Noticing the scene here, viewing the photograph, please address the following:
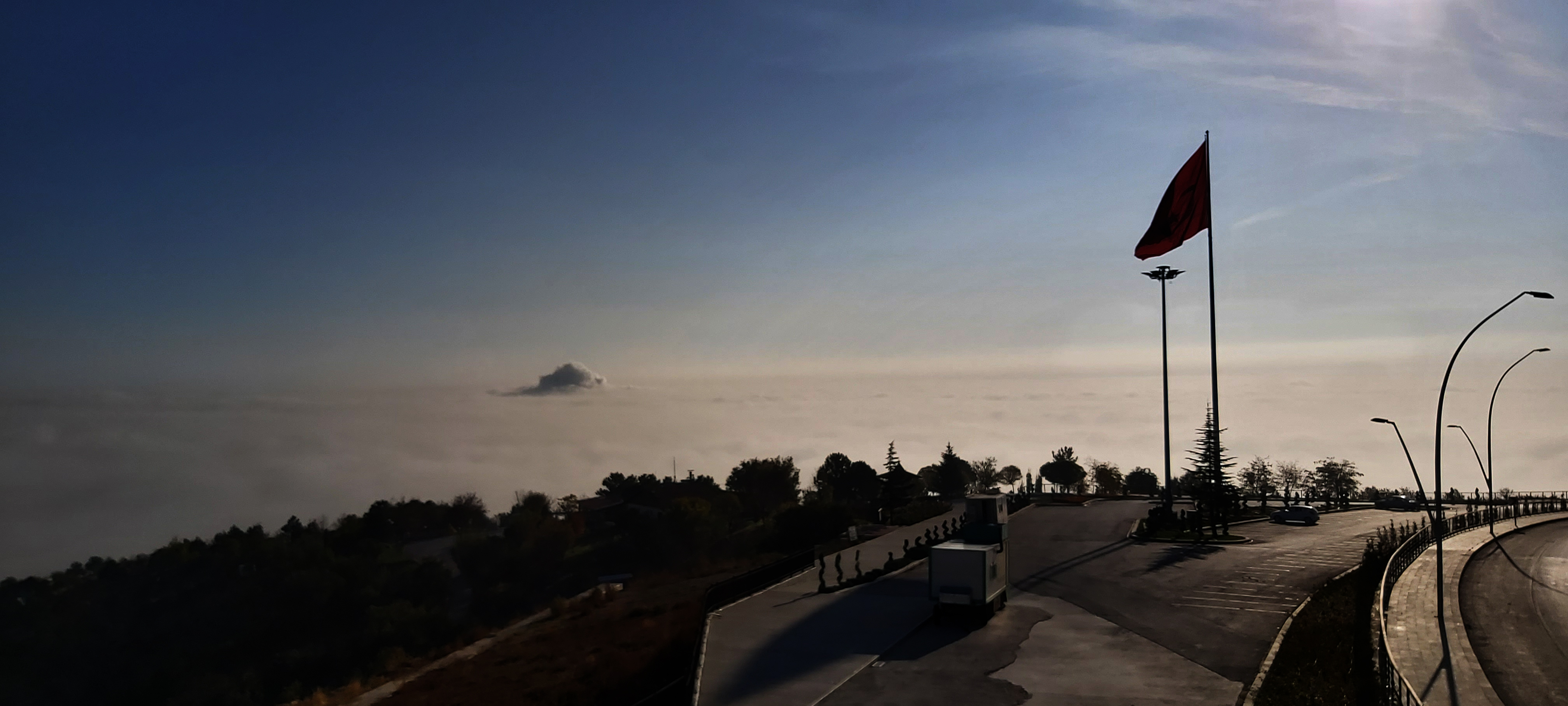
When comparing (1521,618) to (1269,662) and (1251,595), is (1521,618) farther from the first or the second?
(1269,662)

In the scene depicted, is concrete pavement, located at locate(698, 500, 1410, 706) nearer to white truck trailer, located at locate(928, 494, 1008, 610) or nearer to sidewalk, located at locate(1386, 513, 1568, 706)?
white truck trailer, located at locate(928, 494, 1008, 610)

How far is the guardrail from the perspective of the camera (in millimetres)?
15273

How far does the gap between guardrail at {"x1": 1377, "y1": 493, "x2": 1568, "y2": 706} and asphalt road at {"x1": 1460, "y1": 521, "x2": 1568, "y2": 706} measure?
1902 mm

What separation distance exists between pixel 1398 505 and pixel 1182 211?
4741cm

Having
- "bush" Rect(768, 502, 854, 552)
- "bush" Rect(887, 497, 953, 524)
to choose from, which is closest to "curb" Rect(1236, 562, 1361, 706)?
"bush" Rect(887, 497, 953, 524)

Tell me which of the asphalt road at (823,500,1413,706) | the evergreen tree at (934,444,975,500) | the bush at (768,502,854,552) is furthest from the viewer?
the evergreen tree at (934,444,975,500)

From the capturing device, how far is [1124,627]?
82.3 feet

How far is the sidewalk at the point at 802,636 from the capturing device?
20281 millimetres

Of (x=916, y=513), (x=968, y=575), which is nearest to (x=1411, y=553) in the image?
(x=968, y=575)

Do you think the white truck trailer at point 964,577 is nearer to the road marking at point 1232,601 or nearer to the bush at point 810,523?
the road marking at point 1232,601

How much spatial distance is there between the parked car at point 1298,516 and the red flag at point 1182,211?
25.1 metres

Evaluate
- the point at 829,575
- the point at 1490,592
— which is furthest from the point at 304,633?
the point at 1490,592

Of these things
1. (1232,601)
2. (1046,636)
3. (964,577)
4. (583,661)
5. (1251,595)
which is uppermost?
(964,577)

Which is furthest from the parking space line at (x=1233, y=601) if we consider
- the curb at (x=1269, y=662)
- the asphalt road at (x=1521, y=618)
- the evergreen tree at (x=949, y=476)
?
the evergreen tree at (x=949, y=476)
